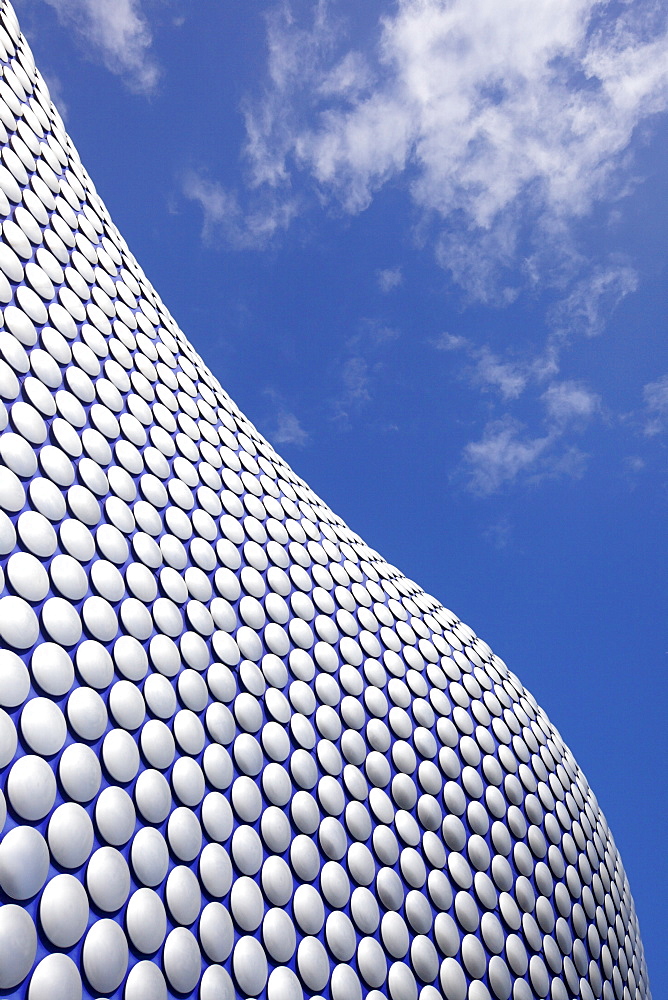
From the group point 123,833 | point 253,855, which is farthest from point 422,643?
point 123,833

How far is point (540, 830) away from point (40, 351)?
10.4 meters

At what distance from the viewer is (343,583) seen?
12906mm

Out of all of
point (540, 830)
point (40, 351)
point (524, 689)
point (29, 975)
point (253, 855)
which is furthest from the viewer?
point (524, 689)

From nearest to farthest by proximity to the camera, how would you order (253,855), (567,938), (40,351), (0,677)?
(0,677) < (253,855) < (40,351) < (567,938)

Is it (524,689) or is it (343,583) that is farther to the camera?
(524,689)

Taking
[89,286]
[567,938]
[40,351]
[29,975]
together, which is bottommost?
[29,975]

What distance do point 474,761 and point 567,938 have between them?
2.79m

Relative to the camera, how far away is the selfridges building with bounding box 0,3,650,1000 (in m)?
6.57

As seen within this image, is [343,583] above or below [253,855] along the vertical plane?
above

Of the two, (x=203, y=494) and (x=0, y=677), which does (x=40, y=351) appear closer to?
(x=203, y=494)

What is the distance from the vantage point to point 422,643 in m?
13.1

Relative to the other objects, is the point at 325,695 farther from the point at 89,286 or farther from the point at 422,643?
the point at 89,286

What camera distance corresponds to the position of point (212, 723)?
8.62 metres

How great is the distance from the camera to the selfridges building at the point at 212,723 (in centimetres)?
657
